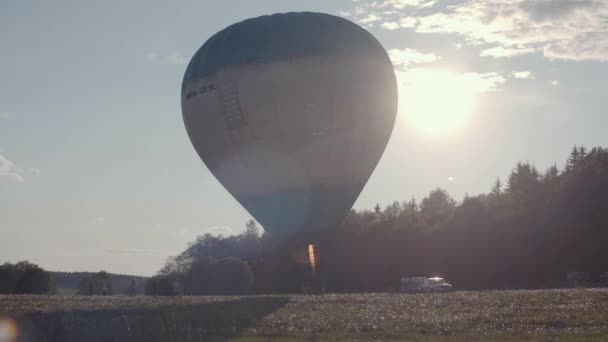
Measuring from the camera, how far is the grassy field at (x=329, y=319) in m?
32.3

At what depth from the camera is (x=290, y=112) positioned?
192 ft

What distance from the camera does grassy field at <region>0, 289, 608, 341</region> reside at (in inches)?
1271

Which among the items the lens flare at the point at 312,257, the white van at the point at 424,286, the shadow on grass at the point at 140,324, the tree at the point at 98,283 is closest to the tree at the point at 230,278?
the tree at the point at 98,283

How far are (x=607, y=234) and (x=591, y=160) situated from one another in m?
20.9

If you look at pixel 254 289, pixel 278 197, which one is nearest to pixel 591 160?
pixel 254 289

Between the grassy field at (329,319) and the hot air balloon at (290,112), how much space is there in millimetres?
13574

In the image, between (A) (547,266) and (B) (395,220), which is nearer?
(A) (547,266)

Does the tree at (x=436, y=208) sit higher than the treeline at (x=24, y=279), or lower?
higher

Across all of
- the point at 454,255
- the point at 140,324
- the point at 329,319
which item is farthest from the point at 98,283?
the point at 329,319

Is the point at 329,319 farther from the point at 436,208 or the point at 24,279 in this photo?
the point at 436,208

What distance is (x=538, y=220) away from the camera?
313ft

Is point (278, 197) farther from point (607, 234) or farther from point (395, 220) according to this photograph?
point (395, 220)

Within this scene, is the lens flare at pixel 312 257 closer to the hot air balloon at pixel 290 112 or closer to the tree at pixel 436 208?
the hot air balloon at pixel 290 112

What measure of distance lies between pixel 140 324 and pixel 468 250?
218 feet
